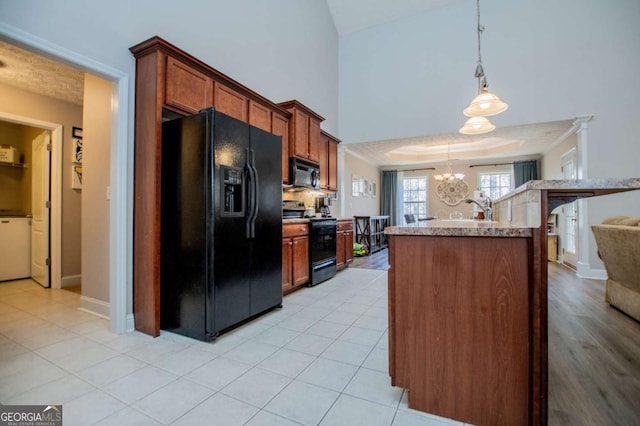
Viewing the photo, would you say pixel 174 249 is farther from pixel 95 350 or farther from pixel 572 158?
pixel 572 158

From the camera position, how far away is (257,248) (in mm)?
2570

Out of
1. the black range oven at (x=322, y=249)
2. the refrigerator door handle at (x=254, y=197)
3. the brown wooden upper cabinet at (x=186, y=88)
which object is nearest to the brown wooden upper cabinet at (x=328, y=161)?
the black range oven at (x=322, y=249)

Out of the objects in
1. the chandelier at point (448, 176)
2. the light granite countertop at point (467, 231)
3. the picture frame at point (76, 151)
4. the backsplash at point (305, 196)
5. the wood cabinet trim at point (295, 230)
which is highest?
the chandelier at point (448, 176)

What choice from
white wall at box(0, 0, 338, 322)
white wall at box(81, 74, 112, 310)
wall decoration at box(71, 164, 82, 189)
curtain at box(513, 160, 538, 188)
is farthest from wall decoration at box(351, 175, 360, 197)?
white wall at box(81, 74, 112, 310)

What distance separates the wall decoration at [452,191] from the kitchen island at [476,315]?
26.0 ft

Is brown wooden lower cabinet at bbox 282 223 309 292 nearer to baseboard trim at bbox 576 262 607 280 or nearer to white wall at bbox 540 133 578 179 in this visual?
baseboard trim at bbox 576 262 607 280

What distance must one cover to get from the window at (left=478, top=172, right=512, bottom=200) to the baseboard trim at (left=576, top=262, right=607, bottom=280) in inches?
162

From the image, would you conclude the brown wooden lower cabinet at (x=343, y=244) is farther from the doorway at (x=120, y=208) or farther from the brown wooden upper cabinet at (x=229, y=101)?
the doorway at (x=120, y=208)

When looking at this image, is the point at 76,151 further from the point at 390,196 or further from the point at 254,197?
the point at 390,196

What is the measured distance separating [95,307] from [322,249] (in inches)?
101

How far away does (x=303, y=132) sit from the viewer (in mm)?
4242

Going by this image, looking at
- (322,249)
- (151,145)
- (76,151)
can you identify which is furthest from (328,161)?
(76,151)

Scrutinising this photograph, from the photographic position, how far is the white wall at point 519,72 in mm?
4344

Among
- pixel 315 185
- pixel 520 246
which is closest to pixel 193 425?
pixel 520 246
